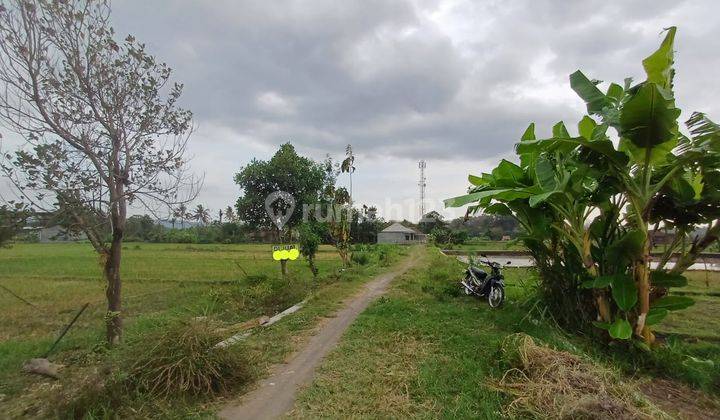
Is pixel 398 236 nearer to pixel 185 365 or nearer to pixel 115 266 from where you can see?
pixel 115 266

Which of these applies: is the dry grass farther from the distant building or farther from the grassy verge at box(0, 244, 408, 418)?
the distant building

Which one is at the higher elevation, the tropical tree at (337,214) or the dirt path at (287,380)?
the tropical tree at (337,214)

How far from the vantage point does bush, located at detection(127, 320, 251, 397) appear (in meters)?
3.23

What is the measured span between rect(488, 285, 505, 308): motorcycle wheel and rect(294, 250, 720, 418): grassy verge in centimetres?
56

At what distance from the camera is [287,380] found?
368cm

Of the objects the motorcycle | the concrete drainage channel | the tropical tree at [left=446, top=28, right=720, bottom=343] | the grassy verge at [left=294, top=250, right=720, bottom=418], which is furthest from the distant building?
the tropical tree at [left=446, top=28, right=720, bottom=343]

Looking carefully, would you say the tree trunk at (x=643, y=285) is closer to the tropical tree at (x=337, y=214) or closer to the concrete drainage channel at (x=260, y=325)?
Answer: the concrete drainage channel at (x=260, y=325)

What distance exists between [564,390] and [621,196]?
108 inches

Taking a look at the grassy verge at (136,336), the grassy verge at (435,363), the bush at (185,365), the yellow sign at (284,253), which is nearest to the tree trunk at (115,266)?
the grassy verge at (136,336)

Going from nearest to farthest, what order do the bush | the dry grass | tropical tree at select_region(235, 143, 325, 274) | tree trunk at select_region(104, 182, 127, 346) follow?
the dry grass → the bush → tree trunk at select_region(104, 182, 127, 346) → tropical tree at select_region(235, 143, 325, 274)

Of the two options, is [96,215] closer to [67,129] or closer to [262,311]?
[67,129]

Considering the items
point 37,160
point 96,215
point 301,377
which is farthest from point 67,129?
point 301,377

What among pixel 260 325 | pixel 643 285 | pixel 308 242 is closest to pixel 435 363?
pixel 643 285

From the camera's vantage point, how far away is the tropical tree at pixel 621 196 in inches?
149
